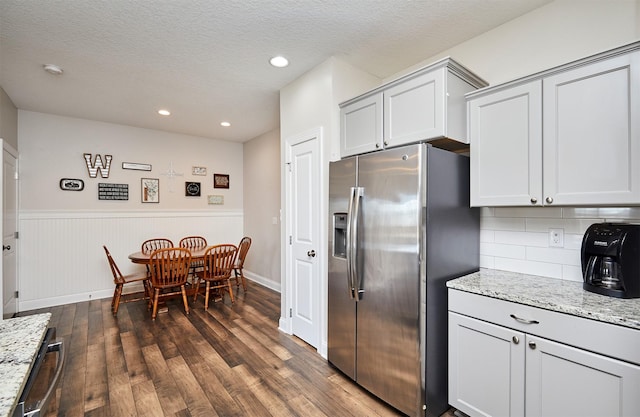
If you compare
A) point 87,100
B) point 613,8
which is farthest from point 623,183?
point 87,100

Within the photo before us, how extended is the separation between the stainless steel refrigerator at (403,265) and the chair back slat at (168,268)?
7.88 feet

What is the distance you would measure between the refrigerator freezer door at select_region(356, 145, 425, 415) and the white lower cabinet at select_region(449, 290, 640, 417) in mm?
285

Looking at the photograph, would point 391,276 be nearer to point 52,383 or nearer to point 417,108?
point 417,108

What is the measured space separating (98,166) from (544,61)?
218 inches

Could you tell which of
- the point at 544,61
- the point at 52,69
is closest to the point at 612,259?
the point at 544,61

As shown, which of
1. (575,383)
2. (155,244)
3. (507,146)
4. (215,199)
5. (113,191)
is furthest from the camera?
(215,199)

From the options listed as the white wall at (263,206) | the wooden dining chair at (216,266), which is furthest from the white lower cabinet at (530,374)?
the white wall at (263,206)

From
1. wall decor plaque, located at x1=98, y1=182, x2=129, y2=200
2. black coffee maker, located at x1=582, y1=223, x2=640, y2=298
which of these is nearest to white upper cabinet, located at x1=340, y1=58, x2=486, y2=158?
black coffee maker, located at x1=582, y1=223, x2=640, y2=298

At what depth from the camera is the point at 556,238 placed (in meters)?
1.97

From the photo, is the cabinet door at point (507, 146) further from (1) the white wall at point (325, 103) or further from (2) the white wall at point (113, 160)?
(2) the white wall at point (113, 160)

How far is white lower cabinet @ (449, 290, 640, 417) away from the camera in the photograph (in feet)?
4.39

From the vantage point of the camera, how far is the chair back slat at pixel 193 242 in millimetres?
5185

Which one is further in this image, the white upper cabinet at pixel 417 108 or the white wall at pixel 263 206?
the white wall at pixel 263 206

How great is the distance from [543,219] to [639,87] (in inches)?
34.9
